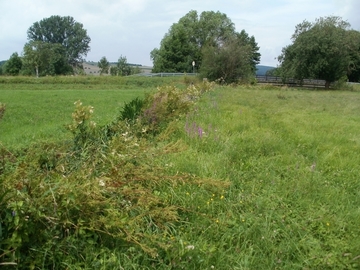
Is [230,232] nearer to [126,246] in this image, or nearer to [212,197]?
[212,197]

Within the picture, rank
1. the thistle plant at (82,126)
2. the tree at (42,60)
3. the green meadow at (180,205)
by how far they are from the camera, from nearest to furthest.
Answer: the green meadow at (180,205) → the thistle plant at (82,126) → the tree at (42,60)

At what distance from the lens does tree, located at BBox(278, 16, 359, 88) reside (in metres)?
27.1

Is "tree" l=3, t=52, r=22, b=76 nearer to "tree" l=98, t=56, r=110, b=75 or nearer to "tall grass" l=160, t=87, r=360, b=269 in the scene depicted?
"tree" l=98, t=56, r=110, b=75

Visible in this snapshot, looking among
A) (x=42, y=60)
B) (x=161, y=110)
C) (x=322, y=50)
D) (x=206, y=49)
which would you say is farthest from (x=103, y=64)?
(x=161, y=110)

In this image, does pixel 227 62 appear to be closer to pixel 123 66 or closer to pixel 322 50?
pixel 322 50

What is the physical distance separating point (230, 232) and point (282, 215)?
22.8 inches

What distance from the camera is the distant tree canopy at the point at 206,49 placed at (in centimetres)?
2636

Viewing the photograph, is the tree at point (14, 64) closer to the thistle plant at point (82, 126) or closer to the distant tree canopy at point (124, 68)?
the distant tree canopy at point (124, 68)

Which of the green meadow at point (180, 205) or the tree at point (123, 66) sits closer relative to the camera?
the green meadow at point (180, 205)

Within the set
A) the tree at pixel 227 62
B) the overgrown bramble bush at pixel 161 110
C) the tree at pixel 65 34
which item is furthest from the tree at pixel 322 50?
the tree at pixel 65 34

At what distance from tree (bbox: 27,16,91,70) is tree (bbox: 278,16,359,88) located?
5784 centimetres

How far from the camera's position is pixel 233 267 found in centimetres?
198

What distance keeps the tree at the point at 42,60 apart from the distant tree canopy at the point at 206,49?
62.7 feet

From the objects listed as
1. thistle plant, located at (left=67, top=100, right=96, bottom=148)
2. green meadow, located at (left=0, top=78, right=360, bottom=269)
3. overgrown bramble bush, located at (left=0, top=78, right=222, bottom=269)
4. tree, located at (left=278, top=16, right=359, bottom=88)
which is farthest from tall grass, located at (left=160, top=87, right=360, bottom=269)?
tree, located at (left=278, top=16, right=359, bottom=88)
